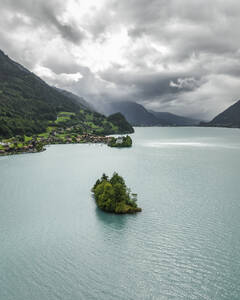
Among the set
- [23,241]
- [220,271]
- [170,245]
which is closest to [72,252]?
[23,241]

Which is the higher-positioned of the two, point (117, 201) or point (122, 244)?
point (117, 201)

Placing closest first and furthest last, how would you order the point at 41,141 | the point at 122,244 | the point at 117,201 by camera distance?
the point at 122,244 → the point at 117,201 → the point at 41,141

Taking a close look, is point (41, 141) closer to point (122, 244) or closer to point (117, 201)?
point (117, 201)

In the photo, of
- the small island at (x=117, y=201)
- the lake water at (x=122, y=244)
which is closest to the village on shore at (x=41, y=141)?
the lake water at (x=122, y=244)

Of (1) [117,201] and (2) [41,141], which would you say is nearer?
(1) [117,201]

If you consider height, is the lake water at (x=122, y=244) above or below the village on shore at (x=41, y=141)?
below

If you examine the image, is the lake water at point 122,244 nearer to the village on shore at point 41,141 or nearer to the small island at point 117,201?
the small island at point 117,201

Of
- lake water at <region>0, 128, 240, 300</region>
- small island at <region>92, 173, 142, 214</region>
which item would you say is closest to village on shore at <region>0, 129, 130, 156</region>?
lake water at <region>0, 128, 240, 300</region>

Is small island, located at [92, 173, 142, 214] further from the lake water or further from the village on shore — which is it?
the village on shore

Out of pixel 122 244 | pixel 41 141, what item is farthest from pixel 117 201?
pixel 41 141
